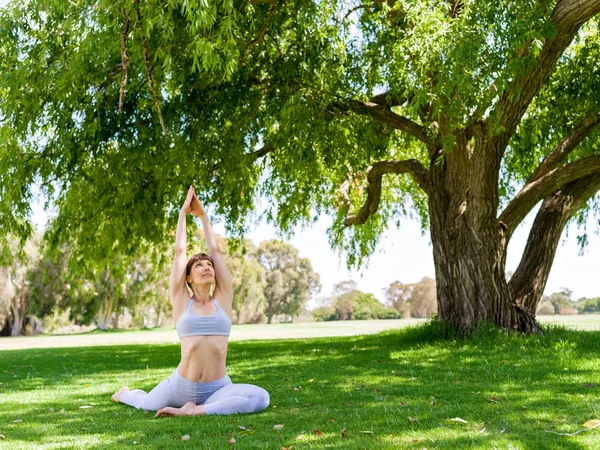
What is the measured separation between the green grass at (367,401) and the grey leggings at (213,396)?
16cm

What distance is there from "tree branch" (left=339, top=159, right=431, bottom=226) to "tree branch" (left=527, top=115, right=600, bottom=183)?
7.21ft

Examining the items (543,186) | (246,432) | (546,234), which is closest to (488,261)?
(543,186)

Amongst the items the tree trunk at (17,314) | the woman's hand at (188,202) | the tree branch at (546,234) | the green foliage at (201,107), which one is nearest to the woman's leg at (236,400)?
the woman's hand at (188,202)

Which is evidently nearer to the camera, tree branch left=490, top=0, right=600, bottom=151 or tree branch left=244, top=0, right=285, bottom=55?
tree branch left=490, top=0, right=600, bottom=151

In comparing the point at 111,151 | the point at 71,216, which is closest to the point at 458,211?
the point at 111,151

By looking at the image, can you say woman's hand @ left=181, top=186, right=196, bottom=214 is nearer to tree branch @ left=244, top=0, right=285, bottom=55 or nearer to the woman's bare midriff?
the woman's bare midriff

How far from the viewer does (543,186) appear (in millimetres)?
13461

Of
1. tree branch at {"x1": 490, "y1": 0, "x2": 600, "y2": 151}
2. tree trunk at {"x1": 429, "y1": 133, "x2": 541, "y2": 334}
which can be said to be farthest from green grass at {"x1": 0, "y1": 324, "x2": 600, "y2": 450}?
tree branch at {"x1": 490, "y1": 0, "x2": 600, "y2": 151}

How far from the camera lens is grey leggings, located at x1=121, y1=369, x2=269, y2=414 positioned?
623cm

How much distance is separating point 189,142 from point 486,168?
5.84 metres

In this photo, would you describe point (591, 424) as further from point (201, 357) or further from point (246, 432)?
point (201, 357)

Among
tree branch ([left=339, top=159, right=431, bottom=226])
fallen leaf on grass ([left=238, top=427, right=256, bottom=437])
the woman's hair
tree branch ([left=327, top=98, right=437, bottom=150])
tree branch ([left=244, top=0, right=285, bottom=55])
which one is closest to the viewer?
fallen leaf on grass ([left=238, top=427, right=256, bottom=437])

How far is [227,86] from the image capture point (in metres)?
13.3

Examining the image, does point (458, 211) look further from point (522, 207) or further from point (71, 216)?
point (71, 216)
